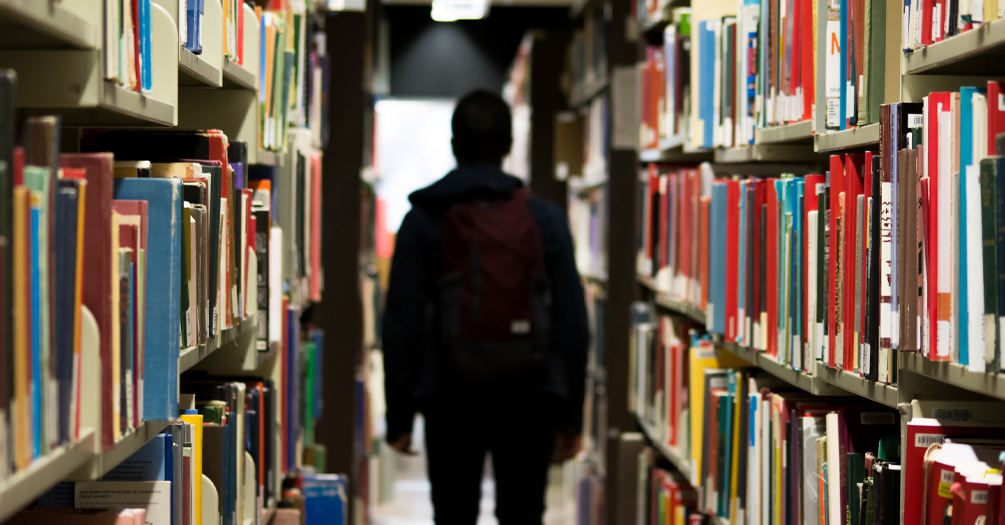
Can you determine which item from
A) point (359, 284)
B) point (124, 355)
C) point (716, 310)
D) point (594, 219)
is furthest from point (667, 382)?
point (124, 355)

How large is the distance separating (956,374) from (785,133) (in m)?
0.75

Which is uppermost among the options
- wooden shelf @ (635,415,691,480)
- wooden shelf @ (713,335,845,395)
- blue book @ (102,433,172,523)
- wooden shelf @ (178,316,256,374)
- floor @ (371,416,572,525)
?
wooden shelf @ (178,316,256,374)

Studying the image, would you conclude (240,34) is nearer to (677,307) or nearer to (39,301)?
(39,301)

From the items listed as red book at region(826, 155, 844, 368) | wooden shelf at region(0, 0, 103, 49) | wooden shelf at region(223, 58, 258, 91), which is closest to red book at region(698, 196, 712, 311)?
red book at region(826, 155, 844, 368)

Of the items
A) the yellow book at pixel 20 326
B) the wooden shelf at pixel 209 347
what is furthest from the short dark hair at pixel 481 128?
the yellow book at pixel 20 326

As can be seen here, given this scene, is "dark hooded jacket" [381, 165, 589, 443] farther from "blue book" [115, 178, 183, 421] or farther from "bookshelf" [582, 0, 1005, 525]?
"blue book" [115, 178, 183, 421]

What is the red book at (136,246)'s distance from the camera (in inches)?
41.9

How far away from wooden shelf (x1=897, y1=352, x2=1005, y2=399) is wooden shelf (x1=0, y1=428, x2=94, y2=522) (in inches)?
36.9

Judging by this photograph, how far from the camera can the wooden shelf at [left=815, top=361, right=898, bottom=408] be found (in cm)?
128

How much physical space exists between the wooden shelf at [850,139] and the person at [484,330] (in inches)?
37.5

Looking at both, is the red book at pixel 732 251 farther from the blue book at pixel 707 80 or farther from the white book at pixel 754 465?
the blue book at pixel 707 80

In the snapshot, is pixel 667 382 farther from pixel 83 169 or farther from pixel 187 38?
pixel 83 169

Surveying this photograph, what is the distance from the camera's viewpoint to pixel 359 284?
338 centimetres

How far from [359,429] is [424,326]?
1480mm
